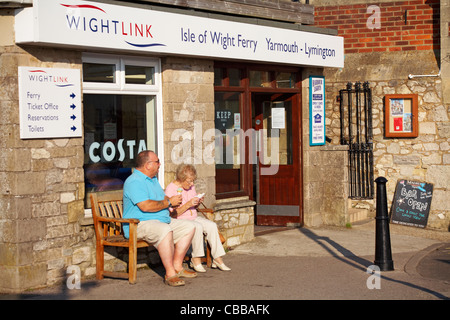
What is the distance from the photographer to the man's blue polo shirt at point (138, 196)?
800 cm

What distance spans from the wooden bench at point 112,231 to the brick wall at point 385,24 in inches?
241

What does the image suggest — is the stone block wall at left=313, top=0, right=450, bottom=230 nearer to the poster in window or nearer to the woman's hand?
the poster in window

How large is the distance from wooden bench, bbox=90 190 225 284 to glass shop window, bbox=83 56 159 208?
254mm

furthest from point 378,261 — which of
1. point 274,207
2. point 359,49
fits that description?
point 359,49

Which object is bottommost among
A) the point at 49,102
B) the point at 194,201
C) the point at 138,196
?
the point at 194,201

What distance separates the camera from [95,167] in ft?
28.7

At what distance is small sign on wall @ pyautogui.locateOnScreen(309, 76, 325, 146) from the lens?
1197 centimetres

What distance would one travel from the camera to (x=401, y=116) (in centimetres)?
1282

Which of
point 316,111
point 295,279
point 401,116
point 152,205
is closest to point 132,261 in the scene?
point 152,205

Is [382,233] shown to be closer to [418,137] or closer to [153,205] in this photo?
[153,205]

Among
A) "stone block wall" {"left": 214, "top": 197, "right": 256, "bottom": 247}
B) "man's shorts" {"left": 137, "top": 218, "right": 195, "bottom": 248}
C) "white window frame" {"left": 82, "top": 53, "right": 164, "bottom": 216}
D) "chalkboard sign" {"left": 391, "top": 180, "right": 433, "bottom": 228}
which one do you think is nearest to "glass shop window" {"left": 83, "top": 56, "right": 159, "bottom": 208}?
"white window frame" {"left": 82, "top": 53, "right": 164, "bottom": 216}

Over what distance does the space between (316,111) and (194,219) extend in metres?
4.24

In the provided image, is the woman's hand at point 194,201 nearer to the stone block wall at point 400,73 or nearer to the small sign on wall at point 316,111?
the small sign on wall at point 316,111

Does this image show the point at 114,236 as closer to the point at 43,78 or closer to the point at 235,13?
the point at 43,78
